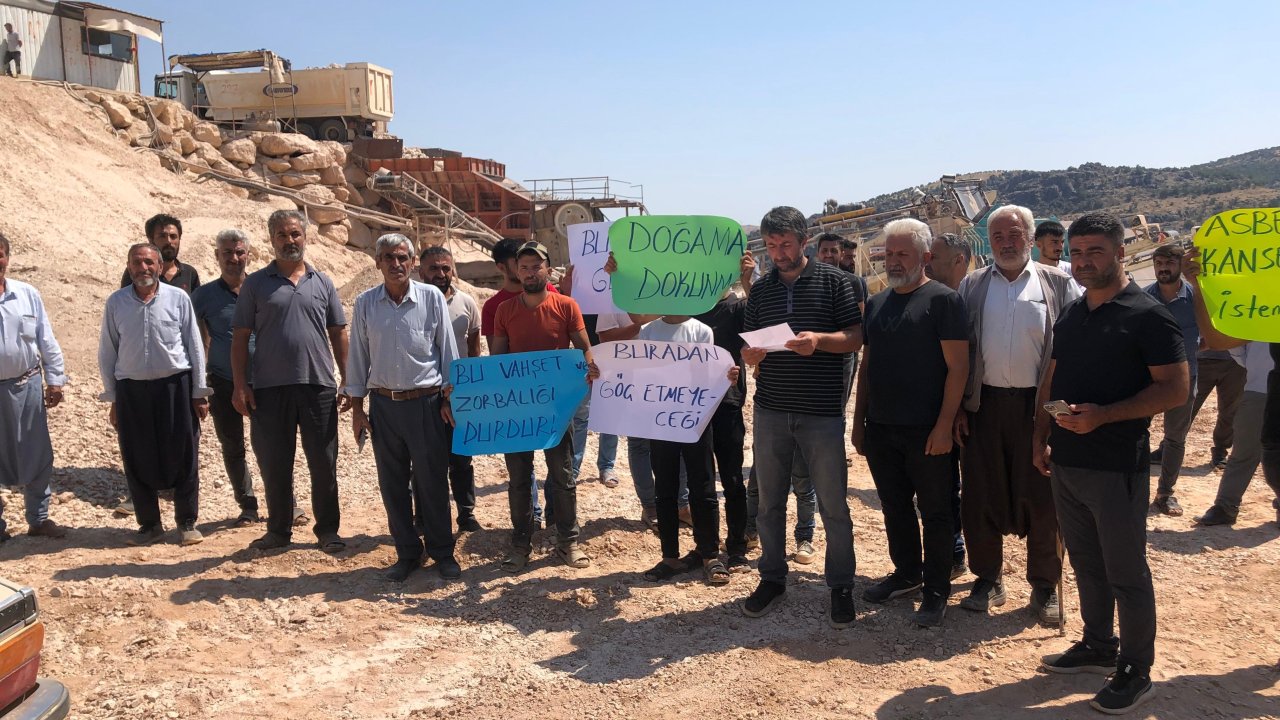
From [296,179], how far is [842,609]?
83.5 ft

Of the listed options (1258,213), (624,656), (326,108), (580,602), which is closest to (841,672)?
(624,656)

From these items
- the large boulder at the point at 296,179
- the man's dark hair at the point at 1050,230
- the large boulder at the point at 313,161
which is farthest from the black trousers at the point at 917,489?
the large boulder at the point at 313,161

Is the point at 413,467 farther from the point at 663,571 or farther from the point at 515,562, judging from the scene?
the point at 663,571

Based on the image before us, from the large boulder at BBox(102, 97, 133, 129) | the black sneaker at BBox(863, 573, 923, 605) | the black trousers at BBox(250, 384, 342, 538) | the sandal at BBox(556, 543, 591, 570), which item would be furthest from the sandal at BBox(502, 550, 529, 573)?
the large boulder at BBox(102, 97, 133, 129)

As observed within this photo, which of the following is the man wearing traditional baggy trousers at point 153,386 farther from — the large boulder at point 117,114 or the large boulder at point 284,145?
the large boulder at point 284,145

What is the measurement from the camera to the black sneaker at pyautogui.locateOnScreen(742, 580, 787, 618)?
4.82 metres

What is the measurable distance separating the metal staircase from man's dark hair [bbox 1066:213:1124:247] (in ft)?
75.6

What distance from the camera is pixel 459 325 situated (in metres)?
6.26

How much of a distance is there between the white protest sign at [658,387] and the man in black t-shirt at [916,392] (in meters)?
0.89

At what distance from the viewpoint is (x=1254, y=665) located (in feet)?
13.5

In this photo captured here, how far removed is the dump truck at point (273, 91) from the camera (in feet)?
97.9

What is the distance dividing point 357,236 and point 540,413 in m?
22.4

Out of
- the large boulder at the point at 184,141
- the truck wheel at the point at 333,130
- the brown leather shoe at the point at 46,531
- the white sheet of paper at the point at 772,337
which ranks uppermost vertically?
the truck wheel at the point at 333,130

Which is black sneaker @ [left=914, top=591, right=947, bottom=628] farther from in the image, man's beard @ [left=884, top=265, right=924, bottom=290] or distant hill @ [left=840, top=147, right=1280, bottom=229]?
distant hill @ [left=840, top=147, right=1280, bottom=229]
